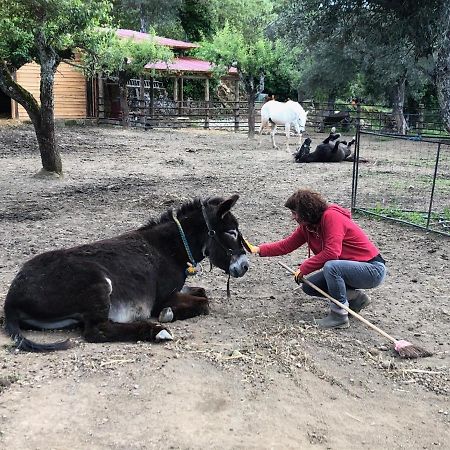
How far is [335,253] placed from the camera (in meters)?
4.68

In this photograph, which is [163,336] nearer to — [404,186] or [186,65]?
[404,186]

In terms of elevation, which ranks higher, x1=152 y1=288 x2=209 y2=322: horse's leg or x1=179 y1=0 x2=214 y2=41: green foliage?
x1=179 y1=0 x2=214 y2=41: green foliage

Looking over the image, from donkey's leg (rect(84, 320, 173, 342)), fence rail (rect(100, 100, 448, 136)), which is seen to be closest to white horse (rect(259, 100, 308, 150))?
fence rail (rect(100, 100, 448, 136))

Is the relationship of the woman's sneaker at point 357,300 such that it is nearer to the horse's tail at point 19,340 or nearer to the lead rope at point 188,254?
the lead rope at point 188,254

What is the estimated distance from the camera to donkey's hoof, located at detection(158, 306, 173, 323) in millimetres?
4715

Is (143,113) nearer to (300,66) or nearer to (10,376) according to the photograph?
(300,66)

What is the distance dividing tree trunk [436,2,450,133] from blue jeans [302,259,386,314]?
5.78 m

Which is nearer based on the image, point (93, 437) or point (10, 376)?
point (93, 437)

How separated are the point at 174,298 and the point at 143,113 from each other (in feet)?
80.8

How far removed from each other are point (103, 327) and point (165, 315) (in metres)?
0.63

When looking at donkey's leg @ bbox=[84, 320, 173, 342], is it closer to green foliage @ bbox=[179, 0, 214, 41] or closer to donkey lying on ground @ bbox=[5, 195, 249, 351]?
donkey lying on ground @ bbox=[5, 195, 249, 351]

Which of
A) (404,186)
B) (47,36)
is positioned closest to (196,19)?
(47,36)

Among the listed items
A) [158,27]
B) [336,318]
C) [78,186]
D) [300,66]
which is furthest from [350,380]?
[158,27]

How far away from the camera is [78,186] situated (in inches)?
436
